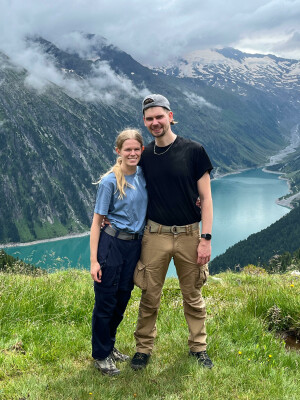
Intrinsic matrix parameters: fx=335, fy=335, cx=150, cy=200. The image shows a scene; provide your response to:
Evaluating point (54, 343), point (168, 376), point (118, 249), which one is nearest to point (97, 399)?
point (168, 376)

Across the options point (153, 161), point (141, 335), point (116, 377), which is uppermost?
point (153, 161)

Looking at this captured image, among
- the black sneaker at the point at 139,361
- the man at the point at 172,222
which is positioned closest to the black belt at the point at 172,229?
the man at the point at 172,222

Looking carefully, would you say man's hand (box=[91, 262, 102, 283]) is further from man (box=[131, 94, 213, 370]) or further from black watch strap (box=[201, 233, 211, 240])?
→ black watch strap (box=[201, 233, 211, 240])

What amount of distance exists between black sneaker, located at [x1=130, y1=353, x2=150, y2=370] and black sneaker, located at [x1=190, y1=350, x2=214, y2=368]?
2.72 feet

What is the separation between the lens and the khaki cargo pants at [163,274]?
6.16m

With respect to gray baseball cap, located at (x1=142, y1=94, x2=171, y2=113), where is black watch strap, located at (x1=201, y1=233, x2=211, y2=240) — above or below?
below

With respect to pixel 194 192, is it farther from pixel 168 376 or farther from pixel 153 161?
pixel 168 376

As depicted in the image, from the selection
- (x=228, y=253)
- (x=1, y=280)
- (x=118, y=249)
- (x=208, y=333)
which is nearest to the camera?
(x=118, y=249)

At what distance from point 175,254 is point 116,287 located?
1229 millimetres

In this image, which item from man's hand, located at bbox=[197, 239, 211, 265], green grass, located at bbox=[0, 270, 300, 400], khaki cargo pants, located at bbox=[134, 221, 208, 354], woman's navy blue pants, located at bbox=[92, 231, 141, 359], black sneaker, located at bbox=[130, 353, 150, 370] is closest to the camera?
green grass, located at bbox=[0, 270, 300, 400]

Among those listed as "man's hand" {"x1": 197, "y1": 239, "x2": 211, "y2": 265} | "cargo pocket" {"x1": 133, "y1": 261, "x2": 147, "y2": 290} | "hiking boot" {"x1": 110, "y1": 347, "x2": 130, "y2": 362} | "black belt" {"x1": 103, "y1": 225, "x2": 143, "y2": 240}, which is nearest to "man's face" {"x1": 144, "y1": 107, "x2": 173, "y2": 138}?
"black belt" {"x1": 103, "y1": 225, "x2": 143, "y2": 240}

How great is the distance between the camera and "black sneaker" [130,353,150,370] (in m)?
5.79

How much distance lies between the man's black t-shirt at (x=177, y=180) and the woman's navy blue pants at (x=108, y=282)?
82 centimetres

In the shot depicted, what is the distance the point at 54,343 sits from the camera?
598cm
